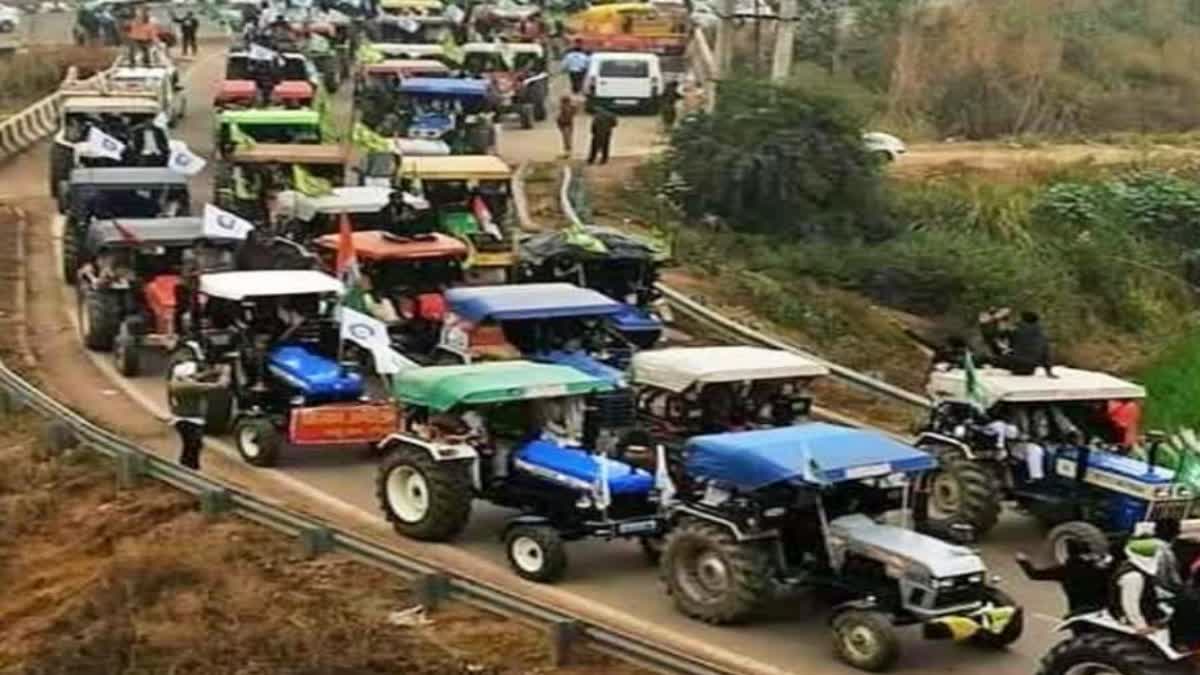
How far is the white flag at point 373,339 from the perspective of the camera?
19.4m

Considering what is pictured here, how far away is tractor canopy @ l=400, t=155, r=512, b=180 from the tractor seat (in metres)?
12.3

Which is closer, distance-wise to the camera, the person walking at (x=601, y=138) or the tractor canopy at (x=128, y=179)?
the tractor canopy at (x=128, y=179)

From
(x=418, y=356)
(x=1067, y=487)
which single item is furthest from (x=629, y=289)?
(x=1067, y=487)

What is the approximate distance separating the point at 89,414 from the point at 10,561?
3.98 metres

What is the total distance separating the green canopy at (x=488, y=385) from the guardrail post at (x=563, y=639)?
9.60 ft

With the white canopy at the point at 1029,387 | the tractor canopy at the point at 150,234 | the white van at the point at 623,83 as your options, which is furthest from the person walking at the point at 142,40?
the white canopy at the point at 1029,387

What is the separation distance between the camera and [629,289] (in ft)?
81.5

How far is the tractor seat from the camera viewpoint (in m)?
16.5

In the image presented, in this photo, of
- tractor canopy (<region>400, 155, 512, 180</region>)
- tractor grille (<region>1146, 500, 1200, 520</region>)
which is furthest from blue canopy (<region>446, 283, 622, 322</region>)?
tractor canopy (<region>400, 155, 512, 180</region>)

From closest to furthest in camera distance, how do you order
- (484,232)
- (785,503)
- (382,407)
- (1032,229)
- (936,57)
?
1. (785,503)
2. (382,407)
3. (484,232)
4. (1032,229)
5. (936,57)

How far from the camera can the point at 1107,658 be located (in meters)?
12.8

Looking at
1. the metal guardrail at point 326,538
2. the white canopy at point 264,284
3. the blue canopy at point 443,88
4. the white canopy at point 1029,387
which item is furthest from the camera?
the blue canopy at point 443,88

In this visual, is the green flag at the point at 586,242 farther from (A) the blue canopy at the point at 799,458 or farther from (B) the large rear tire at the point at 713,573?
(A) the blue canopy at the point at 799,458

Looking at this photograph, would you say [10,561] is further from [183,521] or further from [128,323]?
[128,323]
